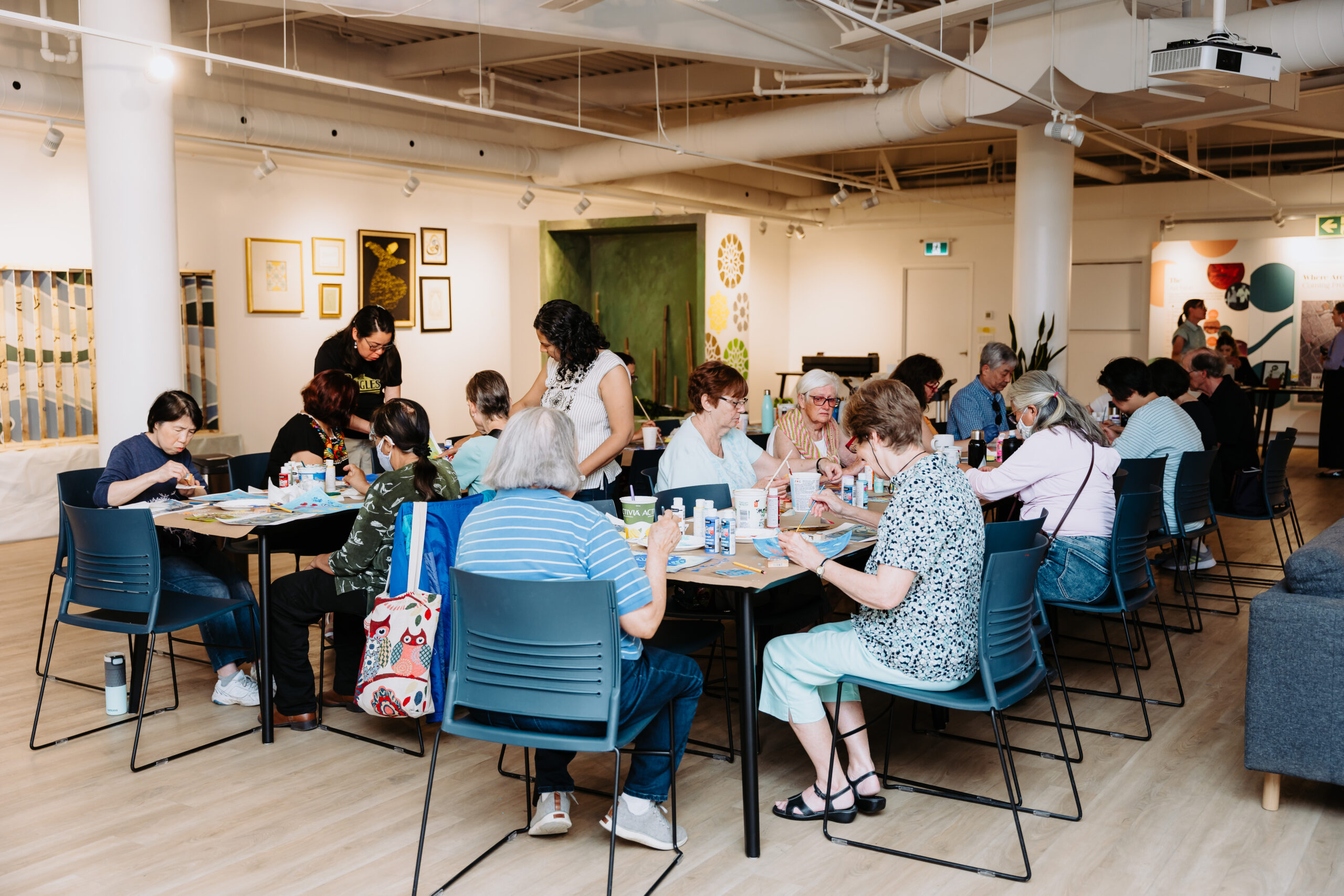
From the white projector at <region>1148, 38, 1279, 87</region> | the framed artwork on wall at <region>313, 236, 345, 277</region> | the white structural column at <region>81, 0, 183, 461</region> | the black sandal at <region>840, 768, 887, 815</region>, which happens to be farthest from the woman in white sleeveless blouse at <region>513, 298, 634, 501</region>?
the framed artwork on wall at <region>313, 236, 345, 277</region>

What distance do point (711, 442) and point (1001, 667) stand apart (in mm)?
1850

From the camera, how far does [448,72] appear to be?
37.4 ft

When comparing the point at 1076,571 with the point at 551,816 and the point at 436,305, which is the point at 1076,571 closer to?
the point at 551,816

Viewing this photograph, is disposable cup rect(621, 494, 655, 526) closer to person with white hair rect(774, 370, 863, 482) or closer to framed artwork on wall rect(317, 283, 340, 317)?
person with white hair rect(774, 370, 863, 482)

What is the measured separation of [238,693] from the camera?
4621 millimetres


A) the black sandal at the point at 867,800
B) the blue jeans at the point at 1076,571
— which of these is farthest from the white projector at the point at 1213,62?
the black sandal at the point at 867,800

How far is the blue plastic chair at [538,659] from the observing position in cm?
279

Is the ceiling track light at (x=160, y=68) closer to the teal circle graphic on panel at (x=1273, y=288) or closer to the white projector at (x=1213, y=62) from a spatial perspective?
the white projector at (x=1213, y=62)

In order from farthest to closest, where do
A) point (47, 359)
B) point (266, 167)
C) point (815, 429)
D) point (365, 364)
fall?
point (266, 167) < point (47, 359) < point (365, 364) < point (815, 429)

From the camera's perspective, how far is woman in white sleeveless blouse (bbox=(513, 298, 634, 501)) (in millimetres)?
4879

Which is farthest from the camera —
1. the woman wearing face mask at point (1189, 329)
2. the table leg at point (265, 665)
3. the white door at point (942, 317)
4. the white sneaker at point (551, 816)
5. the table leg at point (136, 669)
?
the white door at point (942, 317)

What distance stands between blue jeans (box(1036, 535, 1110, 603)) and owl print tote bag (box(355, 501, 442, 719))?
7.79 ft

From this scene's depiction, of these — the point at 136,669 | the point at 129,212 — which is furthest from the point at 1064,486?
the point at 129,212

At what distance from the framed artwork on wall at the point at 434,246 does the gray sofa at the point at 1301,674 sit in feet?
31.0
